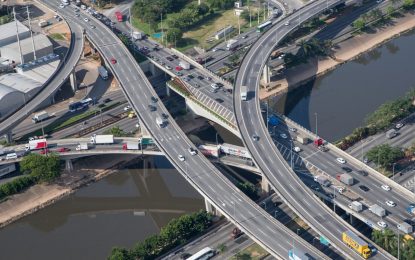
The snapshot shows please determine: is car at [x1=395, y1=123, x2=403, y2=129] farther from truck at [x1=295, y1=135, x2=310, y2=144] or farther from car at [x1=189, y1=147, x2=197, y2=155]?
car at [x1=189, y1=147, x2=197, y2=155]

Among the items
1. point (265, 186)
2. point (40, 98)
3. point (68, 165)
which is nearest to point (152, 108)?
point (68, 165)

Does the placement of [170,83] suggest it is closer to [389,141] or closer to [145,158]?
[145,158]

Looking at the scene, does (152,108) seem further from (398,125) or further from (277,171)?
(398,125)

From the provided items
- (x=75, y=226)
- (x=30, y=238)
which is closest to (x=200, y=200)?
(x=75, y=226)

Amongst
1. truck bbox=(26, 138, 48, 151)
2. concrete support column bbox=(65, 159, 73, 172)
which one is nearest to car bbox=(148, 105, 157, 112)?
concrete support column bbox=(65, 159, 73, 172)

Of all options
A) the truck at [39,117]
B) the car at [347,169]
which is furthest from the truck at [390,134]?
the truck at [39,117]

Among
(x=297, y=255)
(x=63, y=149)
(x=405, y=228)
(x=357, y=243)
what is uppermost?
(x=63, y=149)
